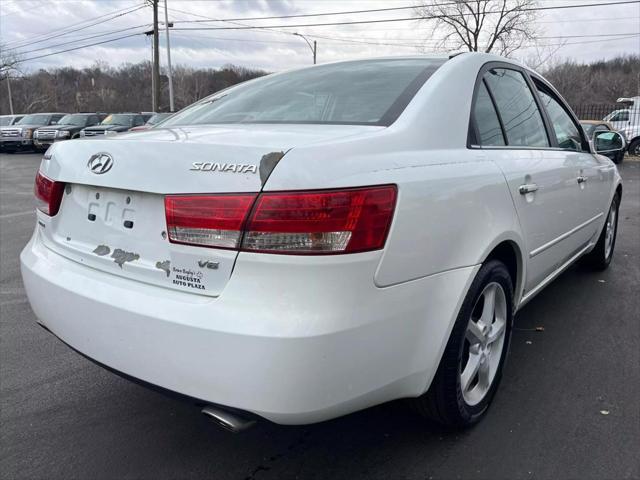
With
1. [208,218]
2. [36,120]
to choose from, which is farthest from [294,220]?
[36,120]

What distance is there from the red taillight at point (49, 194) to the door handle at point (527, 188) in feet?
6.68

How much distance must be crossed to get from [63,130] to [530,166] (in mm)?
21483

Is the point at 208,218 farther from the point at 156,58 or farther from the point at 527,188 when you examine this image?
the point at 156,58

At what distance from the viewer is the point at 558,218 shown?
3.09 m

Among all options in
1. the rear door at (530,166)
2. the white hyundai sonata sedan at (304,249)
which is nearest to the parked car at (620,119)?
the rear door at (530,166)

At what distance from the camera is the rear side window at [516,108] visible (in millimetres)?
2742

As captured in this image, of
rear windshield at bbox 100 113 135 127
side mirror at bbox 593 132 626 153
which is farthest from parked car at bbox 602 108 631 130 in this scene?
rear windshield at bbox 100 113 135 127

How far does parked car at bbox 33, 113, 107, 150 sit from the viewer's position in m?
20.7

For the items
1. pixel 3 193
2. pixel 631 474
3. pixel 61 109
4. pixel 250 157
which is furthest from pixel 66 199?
pixel 61 109

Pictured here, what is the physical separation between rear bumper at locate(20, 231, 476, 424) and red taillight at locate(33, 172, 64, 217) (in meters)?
0.51

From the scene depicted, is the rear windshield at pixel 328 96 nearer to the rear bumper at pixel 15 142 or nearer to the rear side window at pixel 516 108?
the rear side window at pixel 516 108

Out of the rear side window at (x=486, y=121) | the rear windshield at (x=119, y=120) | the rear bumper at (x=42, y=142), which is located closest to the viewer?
the rear side window at (x=486, y=121)

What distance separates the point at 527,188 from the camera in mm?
2584

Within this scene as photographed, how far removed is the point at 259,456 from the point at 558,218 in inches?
83.1
